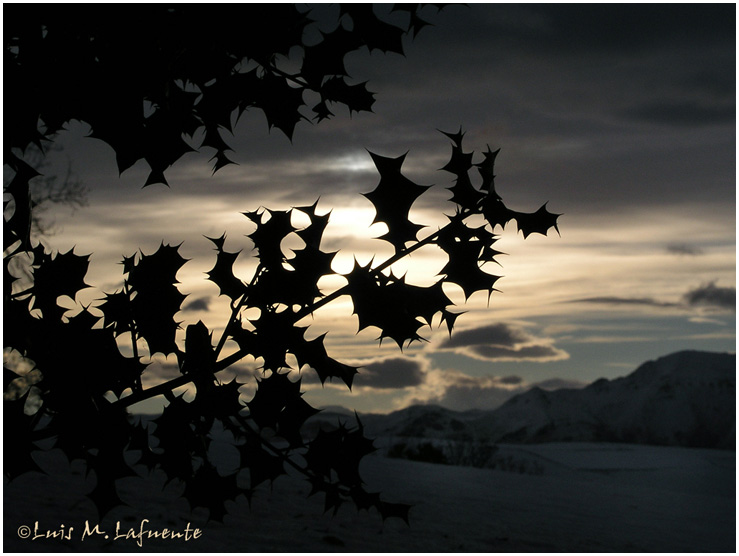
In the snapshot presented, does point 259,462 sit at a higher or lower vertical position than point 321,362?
lower

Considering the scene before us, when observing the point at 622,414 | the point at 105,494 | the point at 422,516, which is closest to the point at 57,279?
the point at 105,494

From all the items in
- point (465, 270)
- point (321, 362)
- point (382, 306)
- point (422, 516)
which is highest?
point (465, 270)

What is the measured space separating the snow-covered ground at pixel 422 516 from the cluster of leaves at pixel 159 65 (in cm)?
321

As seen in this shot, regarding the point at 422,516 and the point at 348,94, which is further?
the point at 422,516

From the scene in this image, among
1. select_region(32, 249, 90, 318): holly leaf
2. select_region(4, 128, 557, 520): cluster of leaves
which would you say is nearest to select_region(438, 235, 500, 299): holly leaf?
select_region(4, 128, 557, 520): cluster of leaves

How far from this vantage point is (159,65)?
6.67 ft

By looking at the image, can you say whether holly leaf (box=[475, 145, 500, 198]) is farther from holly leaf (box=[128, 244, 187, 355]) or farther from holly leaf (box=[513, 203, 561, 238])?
holly leaf (box=[128, 244, 187, 355])

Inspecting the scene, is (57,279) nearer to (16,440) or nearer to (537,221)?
(16,440)

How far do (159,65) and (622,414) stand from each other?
23.2m

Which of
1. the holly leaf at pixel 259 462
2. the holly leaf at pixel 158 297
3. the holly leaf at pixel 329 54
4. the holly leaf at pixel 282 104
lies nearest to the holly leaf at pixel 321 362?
the holly leaf at pixel 259 462

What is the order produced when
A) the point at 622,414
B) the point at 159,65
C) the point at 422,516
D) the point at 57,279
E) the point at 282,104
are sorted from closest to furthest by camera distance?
the point at 159,65, the point at 282,104, the point at 57,279, the point at 422,516, the point at 622,414

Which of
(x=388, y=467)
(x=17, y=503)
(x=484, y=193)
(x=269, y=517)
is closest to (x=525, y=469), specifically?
(x=388, y=467)

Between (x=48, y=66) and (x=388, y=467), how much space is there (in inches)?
453

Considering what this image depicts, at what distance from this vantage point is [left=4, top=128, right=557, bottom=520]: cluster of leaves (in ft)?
7.36
